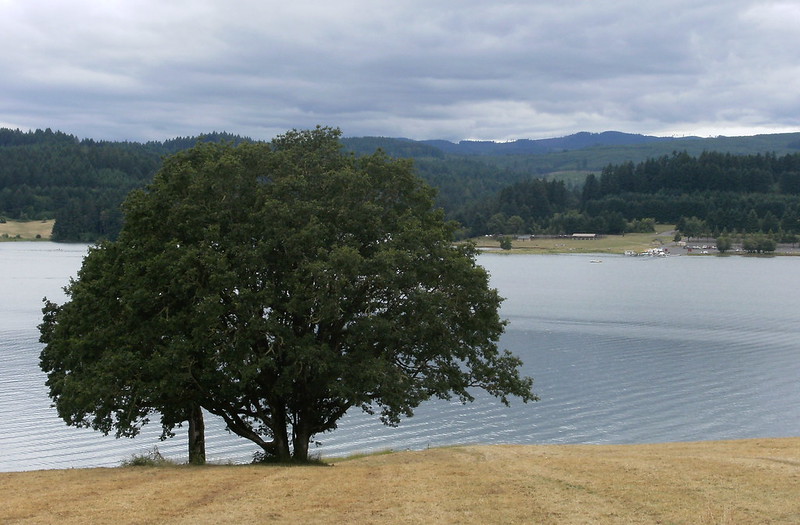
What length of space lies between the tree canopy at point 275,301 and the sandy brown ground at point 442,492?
348 centimetres

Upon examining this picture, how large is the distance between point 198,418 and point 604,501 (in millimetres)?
17931

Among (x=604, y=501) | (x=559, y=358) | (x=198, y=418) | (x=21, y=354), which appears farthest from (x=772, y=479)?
(x=21, y=354)

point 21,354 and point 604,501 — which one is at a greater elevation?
point 604,501

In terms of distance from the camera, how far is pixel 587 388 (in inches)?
2259

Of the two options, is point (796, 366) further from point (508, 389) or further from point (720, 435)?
point (508, 389)

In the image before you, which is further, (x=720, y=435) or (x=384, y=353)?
(x=720, y=435)

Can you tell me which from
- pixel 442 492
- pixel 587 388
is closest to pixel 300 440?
pixel 442 492

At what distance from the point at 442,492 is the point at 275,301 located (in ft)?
37.8

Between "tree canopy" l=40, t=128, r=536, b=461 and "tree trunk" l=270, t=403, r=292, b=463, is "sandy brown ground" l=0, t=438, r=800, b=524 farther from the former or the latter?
"tree trunk" l=270, t=403, r=292, b=463

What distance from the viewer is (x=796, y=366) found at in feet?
218

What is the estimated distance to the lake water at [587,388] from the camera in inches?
1732

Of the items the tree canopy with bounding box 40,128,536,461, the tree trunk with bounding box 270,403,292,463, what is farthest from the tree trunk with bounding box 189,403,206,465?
the tree trunk with bounding box 270,403,292,463

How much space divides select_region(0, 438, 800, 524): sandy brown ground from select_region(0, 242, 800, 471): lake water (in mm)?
11992

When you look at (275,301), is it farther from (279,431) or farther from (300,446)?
(300,446)
